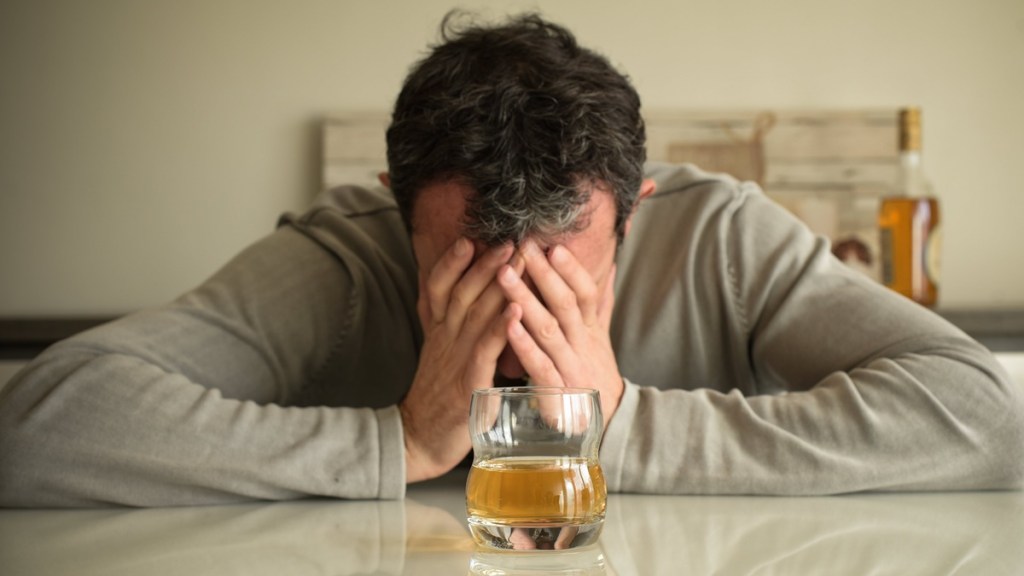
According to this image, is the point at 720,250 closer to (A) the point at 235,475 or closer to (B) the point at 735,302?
(B) the point at 735,302

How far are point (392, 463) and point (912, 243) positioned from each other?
146cm

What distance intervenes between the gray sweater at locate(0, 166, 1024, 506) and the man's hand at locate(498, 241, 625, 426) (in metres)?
0.05

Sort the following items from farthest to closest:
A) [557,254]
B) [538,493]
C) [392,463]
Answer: [557,254] < [392,463] < [538,493]

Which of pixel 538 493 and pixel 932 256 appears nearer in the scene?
pixel 538 493

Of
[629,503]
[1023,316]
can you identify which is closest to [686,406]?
[629,503]

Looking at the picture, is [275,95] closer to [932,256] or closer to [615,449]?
[932,256]

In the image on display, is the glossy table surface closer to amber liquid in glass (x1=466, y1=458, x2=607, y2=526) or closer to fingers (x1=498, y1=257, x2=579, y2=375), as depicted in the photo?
amber liquid in glass (x1=466, y1=458, x2=607, y2=526)

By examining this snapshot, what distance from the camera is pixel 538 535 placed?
65cm

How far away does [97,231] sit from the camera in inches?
95.7

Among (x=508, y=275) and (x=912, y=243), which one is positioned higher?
(x=508, y=275)

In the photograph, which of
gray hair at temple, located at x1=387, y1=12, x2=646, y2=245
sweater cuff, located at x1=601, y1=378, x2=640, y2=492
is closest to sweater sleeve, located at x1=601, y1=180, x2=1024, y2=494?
sweater cuff, located at x1=601, y1=378, x2=640, y2=492

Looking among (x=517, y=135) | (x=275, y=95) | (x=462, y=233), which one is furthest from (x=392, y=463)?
(x=275, y=95)

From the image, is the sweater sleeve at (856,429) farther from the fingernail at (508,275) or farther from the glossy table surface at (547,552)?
the fingernail at (508,275)

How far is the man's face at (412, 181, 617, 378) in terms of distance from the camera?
3.57ft
